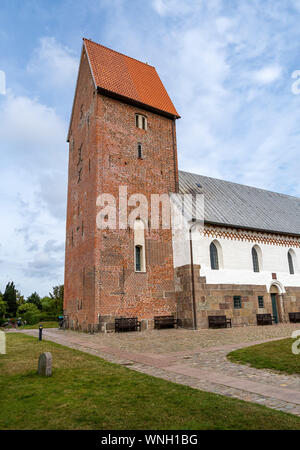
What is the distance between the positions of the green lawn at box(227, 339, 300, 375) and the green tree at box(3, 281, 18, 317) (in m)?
63.5

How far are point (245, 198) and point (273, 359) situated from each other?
68.4 ft

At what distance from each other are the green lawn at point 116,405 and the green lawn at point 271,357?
11.0 feet

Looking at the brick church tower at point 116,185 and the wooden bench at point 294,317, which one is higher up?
the brick church tower at point 116,185

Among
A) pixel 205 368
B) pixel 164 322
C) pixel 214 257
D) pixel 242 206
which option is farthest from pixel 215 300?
pixel 205 368

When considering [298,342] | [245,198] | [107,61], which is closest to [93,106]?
[107,61]

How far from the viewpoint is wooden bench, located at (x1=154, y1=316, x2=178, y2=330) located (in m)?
20.1

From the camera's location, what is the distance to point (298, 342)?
11.5m

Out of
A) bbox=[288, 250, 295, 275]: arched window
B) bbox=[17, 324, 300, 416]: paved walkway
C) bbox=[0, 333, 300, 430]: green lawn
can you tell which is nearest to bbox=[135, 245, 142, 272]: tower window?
bbox=[17, 324, 300, 416]: paved walkway

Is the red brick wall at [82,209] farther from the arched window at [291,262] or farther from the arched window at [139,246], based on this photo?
the arched window at [291,262]

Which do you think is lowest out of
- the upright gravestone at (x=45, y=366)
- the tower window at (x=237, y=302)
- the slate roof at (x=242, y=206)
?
the upright gravestone at (x=45, y=366)

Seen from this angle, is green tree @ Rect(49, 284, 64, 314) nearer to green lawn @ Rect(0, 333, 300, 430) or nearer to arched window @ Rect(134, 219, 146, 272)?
arched window @ Rect(134, 219, 146, 272)

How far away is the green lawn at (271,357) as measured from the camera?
28.1 feet

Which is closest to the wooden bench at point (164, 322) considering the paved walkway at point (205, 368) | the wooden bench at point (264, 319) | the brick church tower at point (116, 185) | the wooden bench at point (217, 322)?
the brick church tower at point (116, 185)
